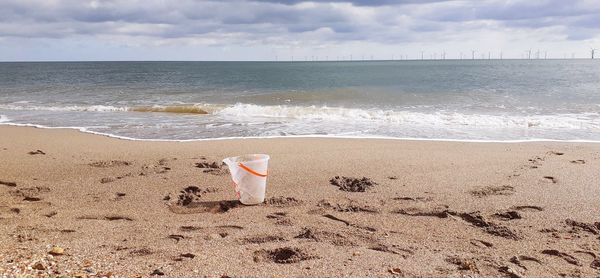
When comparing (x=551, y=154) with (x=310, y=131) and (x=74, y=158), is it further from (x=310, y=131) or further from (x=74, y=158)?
(x=74, y=158)

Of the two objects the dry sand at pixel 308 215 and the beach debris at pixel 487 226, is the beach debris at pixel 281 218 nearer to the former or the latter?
the dry sand at pixel 308 215

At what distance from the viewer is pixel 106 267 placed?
3361 mm

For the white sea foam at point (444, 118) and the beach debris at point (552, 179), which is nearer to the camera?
the beach debris at point (552, 179)

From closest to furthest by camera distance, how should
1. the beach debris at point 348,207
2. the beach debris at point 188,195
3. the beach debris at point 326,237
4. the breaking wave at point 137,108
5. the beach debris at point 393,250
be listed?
the beach debris at point 393,250, the beach debris at point 326,237, the beach debris at point 348,207, the beach debris at point 188,195, the breaking wave at point 137,108

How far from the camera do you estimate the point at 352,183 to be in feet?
19.7

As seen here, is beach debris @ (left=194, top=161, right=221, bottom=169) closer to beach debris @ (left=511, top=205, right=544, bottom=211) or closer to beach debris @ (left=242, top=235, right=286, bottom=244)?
beach debris @ (left=242, top=235, right=286, bottom=244)

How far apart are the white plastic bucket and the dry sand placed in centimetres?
14

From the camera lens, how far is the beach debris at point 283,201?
206 inches

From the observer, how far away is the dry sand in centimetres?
357

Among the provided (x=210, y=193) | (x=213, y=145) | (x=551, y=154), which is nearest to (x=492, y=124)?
(x=551, y=154)

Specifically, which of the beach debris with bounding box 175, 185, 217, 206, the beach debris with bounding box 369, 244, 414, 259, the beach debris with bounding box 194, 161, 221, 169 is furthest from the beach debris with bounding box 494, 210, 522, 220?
the beach debris with bounding box 194, 161, 221, 169

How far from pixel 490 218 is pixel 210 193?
314cm

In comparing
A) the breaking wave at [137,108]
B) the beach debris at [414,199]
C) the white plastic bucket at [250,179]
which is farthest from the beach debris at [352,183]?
the breaking wave at [137,108]

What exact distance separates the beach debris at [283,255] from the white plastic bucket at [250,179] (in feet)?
4.60
